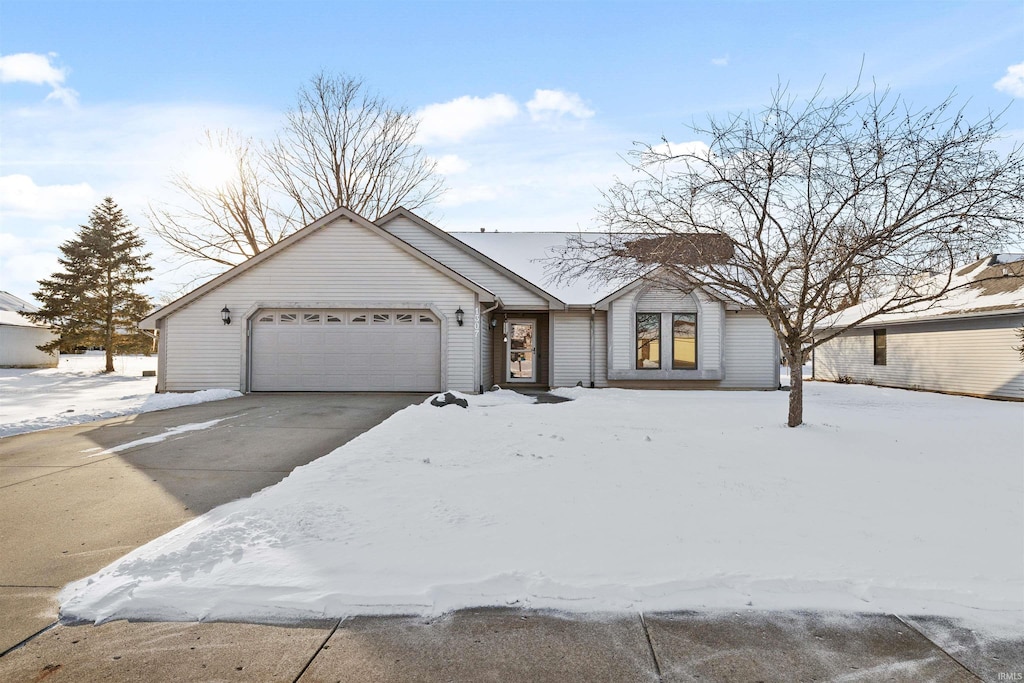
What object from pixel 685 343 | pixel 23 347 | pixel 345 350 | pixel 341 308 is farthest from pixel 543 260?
pixel 23 347

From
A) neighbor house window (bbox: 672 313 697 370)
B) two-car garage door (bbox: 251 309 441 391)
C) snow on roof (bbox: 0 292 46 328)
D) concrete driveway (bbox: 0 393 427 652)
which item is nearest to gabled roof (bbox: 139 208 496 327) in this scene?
two-car garage door (bbox: 251 309 441 391)

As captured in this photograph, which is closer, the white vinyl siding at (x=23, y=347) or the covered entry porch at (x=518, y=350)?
the covered entry porch at (x=518, y=350)

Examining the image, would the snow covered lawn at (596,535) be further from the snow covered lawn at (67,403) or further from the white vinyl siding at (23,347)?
the white vinyl siding at (23,347)

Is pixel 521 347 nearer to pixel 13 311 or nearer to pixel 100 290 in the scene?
pixel 100 290

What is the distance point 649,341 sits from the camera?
17031mm

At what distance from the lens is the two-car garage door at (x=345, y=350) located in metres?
14.6

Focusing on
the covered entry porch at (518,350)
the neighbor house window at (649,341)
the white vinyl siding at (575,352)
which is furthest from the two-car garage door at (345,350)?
the neighbor house window at (649,341)

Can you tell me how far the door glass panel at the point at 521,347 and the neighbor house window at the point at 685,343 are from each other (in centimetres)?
483

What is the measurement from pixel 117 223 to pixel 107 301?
4.62 m

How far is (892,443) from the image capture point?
24.4ft

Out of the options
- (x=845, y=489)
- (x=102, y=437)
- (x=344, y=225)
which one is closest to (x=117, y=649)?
(x=845, y=489)

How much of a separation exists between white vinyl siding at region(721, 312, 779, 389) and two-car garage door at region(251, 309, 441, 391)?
9.72 m

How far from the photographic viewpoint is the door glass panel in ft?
61.9

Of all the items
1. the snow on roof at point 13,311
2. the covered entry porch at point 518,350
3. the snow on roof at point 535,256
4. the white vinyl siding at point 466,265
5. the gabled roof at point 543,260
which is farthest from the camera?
the snow on roof at point 13,311
